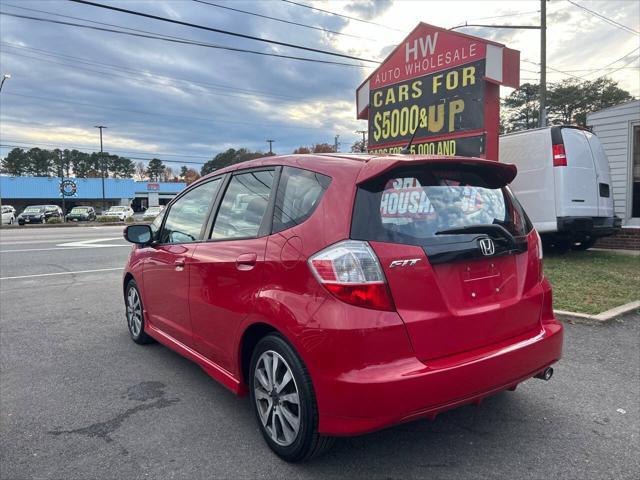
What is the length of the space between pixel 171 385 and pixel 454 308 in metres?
2.52

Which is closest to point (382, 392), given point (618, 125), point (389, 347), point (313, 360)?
point (389, 347)

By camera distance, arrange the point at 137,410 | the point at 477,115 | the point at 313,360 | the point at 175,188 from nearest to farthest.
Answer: the point at 313,360, the point at 137,410, the point at 477,115, the point at 175,188

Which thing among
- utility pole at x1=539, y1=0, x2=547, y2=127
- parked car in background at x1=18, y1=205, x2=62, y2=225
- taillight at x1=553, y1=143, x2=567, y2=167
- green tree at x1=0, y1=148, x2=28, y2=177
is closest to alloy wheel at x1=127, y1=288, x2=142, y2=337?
taillight at x1=553, y1=143, x2=567, y2=167

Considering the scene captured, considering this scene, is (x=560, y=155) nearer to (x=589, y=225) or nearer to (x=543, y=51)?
(x=589, y=225)

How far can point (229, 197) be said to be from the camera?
3406 mm

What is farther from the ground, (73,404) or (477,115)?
(477,115)

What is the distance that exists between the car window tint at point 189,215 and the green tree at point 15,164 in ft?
344

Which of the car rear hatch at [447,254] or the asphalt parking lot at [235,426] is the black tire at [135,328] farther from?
the car rear hatch at [447,254]

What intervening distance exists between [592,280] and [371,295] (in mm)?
6206

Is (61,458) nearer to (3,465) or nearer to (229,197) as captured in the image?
(3,465)

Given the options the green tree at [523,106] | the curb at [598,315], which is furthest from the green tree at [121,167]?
the curb at [598,315]

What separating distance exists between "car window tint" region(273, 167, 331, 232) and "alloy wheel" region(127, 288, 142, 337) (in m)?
2.61

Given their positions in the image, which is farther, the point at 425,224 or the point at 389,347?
the point at 425,224

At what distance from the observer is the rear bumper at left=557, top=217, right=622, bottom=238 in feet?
27.3
